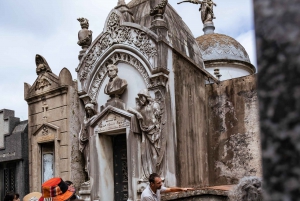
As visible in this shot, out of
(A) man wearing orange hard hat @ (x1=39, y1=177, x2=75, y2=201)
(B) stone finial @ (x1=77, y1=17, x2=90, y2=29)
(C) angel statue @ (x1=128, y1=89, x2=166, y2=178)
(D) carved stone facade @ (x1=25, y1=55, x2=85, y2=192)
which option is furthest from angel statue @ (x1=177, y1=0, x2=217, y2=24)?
(A) man wearing orange hard hat @ (x1=39, y1=177, x2=75, y2=201)

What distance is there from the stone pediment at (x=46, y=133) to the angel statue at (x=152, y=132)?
2791mm

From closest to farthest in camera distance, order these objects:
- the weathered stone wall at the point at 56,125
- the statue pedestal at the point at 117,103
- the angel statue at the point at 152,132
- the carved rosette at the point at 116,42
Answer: the angel statue at the point at 152,132
the carved rosette at the point at 116,42
the statue pedestal at the point at 117,103
the weathered stone wall at the point at 56,125

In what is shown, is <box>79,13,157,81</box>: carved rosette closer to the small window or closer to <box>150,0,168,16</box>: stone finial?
<box>150,0,168,16</box>: stone finial

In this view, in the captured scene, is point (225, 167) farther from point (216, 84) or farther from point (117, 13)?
point (117, 13)

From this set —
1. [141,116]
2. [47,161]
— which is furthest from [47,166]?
[141,116]

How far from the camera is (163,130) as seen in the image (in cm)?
889

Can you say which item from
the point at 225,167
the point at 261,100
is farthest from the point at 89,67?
the point at 261,100

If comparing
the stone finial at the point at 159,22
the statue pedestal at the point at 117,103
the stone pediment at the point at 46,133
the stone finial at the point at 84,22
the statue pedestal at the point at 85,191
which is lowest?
the statue pedestal at the point at 85,191

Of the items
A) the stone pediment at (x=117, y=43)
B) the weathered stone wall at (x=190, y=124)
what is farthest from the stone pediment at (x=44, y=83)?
the weathered stone wall at (x=190, y=124)

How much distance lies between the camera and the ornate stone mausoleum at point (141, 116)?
9031mm

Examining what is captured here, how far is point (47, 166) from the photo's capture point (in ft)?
37.3

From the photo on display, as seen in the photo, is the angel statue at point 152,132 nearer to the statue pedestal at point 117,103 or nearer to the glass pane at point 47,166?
the statue pedestal at point 117,103

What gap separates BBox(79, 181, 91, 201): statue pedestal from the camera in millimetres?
9914

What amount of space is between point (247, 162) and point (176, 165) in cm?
171
